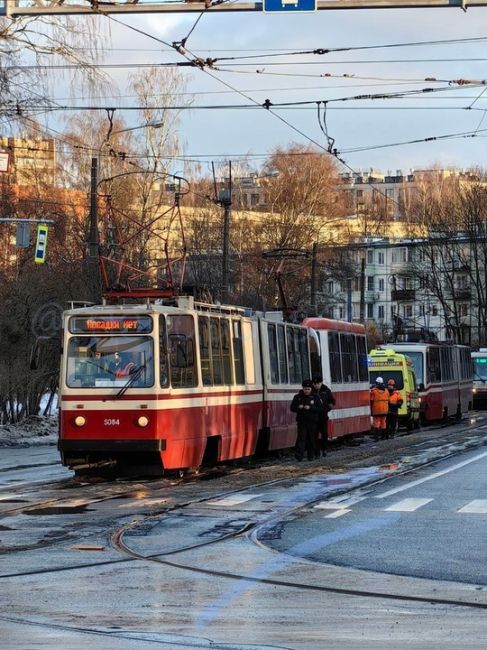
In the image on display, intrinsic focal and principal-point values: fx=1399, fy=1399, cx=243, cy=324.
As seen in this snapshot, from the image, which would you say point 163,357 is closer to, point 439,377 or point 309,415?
point 309,415

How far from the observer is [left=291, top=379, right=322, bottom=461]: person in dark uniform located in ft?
86.9

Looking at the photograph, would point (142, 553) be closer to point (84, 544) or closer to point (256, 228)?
point (84, 544)

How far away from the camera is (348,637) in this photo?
8.86m

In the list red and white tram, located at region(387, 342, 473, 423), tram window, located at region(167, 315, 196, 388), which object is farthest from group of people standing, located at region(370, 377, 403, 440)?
tram window, located at region(167, 315, 196, 388)

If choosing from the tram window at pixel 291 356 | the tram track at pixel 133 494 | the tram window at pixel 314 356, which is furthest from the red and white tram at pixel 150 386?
the tram window at pixel 314 356

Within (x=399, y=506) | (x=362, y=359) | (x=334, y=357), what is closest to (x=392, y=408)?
(x=362, y=359)

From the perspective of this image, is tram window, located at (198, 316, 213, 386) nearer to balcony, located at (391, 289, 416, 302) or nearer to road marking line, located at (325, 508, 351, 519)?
road marking line, located at (325, 508, 351, 519)

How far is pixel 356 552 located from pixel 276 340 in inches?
566

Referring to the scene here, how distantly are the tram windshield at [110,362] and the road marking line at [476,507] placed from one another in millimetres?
5357

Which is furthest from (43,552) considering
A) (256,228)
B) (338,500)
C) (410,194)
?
(410,194)

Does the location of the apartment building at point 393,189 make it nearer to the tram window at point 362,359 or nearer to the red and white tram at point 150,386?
the tram window at point 362,359

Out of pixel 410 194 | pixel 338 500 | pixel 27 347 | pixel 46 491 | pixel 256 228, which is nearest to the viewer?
pixel 338 500

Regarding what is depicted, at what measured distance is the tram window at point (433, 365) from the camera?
1956 inches

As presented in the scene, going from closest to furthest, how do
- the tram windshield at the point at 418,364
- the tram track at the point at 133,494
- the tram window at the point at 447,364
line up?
the tram track at the point at 133,494
the tram windshield at the point at 418,364
the tram window at the point at 447,364
